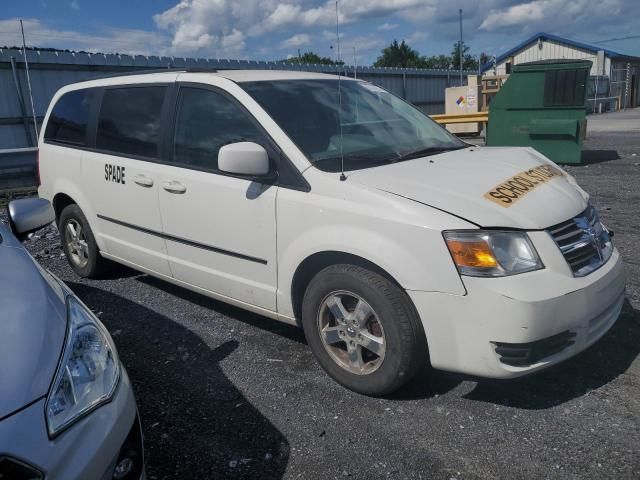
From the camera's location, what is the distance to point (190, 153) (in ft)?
12.5

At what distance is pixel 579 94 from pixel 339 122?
28.2 ft

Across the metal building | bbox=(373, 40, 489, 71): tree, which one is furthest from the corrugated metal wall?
bbox=(373, 40, 489, 71): tree

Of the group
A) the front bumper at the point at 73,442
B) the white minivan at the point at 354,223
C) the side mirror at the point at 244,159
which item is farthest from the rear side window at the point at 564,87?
the front bumper at the point at 73,442

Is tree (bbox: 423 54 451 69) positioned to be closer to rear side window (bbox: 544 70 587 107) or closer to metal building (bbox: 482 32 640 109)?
metal building (bbox: 482 32 640 109)

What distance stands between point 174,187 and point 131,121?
94 cm

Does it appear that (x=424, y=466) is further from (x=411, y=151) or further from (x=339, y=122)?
(x=339, y=122)

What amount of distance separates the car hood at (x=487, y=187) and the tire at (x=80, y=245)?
2.95 meters

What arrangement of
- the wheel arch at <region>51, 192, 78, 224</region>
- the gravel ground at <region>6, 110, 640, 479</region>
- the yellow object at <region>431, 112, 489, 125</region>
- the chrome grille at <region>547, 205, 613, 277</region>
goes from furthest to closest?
the yellow object at <region>431, 112, 489, 125</region> < the wheel arch at <region>51, 192, 78, 224</region> < the chrome grille at <region>547, 205, 613, 277</region> < the gravel ground at <region>6, 110, 640, 479</region>

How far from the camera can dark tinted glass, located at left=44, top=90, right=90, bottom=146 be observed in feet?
16.0

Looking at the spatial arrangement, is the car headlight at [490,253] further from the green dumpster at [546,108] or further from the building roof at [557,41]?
the building roof at [557,41]

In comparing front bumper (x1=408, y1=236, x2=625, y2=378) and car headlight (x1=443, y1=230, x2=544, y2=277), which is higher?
car headlight (x1=443, y1=230, x2=544, y2=277)

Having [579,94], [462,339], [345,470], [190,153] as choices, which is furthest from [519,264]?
[579,94]

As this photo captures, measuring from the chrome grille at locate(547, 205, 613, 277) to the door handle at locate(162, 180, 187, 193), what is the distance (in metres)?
2.30

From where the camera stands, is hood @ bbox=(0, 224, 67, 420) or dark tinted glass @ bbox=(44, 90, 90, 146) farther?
dark tinted glass @ bbox=(44, 90, 90, 146)
